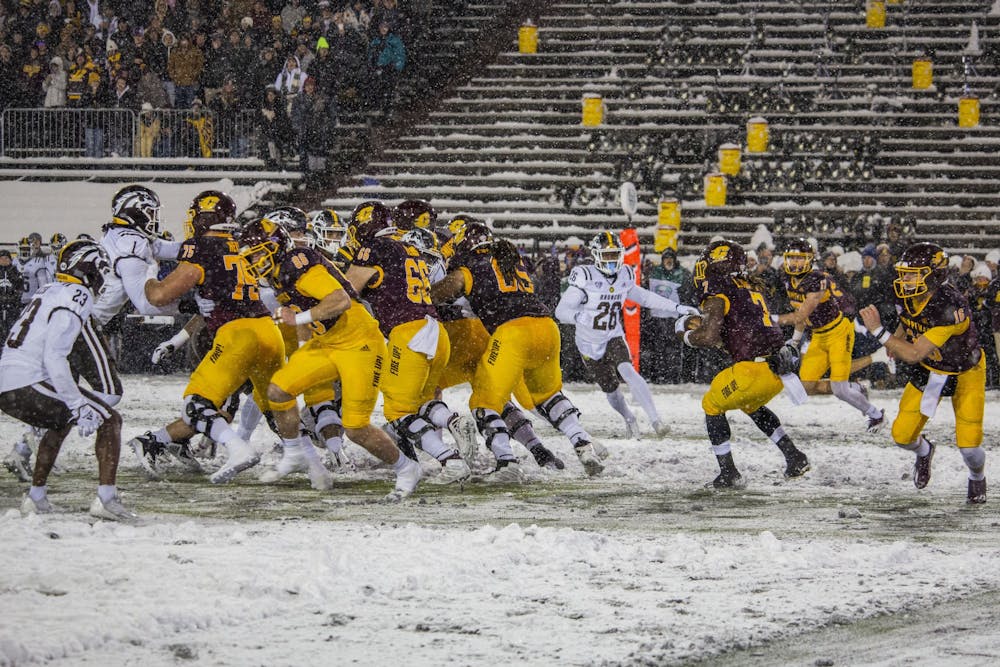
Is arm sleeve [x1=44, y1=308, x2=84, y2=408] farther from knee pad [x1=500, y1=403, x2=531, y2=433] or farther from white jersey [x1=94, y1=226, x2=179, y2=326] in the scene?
knee pad [x1=500, y1=403, x2=531, y2=433]

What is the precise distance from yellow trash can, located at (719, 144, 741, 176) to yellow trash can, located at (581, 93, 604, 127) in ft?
8.30

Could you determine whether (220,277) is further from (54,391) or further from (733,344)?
(733,344)

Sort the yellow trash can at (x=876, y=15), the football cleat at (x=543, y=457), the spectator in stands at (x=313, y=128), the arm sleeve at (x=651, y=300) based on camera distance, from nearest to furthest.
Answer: the football cleat at (x=543, y=457), the arm sleeve at (x=651, y=300), the spectator in stands at (x=313, y=128), the yellow trash can at (x=876, y=15)

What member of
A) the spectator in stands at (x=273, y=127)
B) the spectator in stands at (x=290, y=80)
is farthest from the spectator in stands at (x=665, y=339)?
the spectator in stands at (x=273, y=127)

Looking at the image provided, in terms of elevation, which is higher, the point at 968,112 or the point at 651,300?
the point at 968,112

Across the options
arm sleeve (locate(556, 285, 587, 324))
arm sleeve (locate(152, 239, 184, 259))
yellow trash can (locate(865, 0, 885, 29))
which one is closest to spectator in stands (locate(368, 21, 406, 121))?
yellow trash can (locate(865, 0, 885, 29))

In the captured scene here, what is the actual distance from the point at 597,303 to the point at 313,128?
39.5ft

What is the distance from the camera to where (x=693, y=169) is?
25.4 meters

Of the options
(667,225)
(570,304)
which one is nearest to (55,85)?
(667,225)

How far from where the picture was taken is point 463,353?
11.6 metres

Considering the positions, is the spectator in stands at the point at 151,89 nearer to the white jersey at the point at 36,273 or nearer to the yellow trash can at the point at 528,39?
the white jersey at the point at 36,273

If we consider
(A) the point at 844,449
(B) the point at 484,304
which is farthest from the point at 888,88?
(B) the point at 484,304

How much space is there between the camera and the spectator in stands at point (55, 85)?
2628 centimetres

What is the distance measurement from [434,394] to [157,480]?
7.18ft
